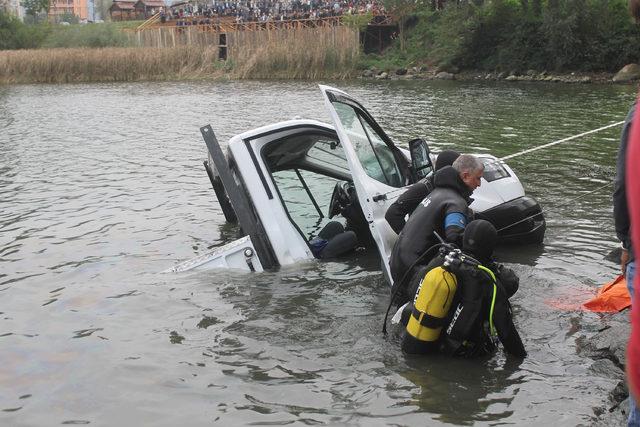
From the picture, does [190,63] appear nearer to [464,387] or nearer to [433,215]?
[433,215]

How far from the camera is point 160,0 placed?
123 meters

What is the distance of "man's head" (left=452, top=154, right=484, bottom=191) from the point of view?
6.09 meters

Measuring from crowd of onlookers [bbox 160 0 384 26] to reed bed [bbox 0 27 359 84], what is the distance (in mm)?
7679

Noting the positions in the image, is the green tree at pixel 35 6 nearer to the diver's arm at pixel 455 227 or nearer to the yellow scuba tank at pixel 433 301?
the diver's arm at pixel 455 227

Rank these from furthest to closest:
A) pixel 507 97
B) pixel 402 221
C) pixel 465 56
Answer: pixel 465 56
pixel 507 97
pixel 402 221

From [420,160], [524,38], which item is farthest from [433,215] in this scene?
[524,38]

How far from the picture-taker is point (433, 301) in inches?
211

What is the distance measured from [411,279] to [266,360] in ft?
4.31

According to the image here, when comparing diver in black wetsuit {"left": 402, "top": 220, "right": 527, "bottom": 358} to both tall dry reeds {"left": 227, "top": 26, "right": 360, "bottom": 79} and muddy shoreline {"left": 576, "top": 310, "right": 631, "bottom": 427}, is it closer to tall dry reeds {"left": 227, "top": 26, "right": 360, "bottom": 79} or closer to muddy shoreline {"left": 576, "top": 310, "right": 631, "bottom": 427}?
muddy shoreline {"left": 576, "top": 310, "right": 631, "bottom": 427}

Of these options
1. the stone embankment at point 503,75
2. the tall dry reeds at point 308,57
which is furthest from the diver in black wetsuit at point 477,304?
the tall dry reeds at point 308,57

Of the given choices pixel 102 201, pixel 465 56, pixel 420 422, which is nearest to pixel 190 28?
pixel 465 56

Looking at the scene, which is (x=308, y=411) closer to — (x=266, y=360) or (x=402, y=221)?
(x=266, y=360)

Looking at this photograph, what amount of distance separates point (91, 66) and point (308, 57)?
1275cm

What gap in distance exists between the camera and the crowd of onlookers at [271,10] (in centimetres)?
5384
